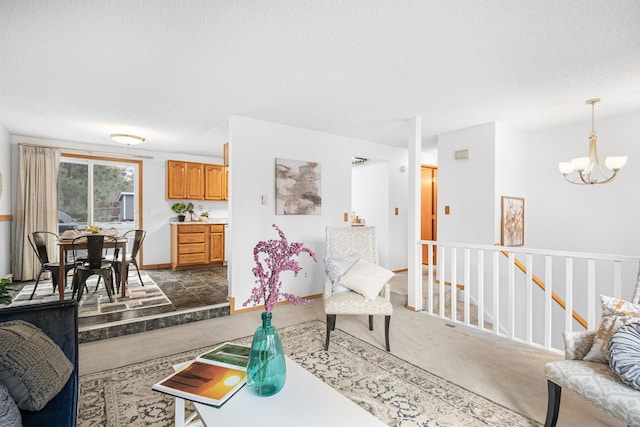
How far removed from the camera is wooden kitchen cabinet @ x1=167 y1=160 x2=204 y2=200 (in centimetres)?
618

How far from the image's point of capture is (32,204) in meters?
4.87

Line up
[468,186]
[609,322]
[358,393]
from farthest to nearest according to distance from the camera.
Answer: [468,186]
[358,393]
[609,322]

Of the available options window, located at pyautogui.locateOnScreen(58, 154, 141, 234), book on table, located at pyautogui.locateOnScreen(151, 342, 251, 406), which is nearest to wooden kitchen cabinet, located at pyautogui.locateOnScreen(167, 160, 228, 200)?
window, located at pyautogui.locateOnScreen(58, 154, 141, 234)

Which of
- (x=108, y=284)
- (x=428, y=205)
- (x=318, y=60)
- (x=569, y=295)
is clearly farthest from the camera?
(x=428, y=205)

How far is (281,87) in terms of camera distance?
2947 mm

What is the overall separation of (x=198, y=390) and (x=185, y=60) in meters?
2.26

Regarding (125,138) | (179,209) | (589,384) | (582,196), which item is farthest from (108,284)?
(582,196)

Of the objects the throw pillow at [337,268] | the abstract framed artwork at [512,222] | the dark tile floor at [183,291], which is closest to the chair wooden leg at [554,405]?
the throw pillow at [337,268]

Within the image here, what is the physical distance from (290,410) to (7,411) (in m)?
0.92

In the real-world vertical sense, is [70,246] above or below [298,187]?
below

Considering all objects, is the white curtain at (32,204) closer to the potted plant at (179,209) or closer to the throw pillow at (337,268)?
the potted plant at (179,209)

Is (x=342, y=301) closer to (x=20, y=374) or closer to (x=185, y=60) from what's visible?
(x=20, y=374)

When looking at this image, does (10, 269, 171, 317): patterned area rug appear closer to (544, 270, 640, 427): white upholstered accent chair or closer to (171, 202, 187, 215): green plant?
(171, 202, 187, 215): green plant

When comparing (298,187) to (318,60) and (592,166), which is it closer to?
(318,60)
